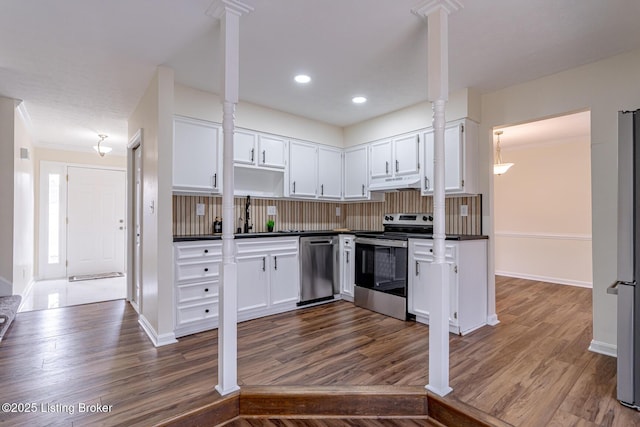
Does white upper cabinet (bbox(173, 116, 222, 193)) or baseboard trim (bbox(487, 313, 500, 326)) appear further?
baseboard trim (bbox(487, 313, 500, 326))

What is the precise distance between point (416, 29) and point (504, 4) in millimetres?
552

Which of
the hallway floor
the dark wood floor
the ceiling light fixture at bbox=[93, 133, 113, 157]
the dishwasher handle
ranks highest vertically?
the ceiling light fixture at bbox=[93, 133, 113, 157]

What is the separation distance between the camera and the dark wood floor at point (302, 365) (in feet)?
6.37

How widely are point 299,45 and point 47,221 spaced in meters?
5.97

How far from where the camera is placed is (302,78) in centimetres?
318

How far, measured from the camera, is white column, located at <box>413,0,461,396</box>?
2084 millimetres

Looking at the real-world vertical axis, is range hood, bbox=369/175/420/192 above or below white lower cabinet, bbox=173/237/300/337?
above

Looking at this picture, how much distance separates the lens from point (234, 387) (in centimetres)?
209

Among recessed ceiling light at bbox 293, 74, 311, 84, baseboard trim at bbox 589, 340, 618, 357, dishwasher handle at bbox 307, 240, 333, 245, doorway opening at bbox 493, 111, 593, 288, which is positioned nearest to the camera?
baseboard trim at bbox 589, 340, 618, 357

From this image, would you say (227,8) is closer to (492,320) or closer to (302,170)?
(302,170)

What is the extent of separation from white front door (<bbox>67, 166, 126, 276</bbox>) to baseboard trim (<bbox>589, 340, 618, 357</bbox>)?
24.2ft

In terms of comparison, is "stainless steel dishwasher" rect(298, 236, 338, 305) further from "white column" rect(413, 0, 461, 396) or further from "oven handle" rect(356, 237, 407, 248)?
"white column" rect(413, 0, 461, 396)

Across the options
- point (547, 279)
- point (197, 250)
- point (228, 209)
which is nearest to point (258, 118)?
point (197, 250)

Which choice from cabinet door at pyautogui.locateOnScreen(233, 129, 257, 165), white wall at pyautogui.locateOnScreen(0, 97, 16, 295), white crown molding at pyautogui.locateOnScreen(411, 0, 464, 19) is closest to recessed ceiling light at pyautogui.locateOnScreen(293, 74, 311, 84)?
cabinet door at pyautogui.locateOnScreen(233, 129, 257, 165)
